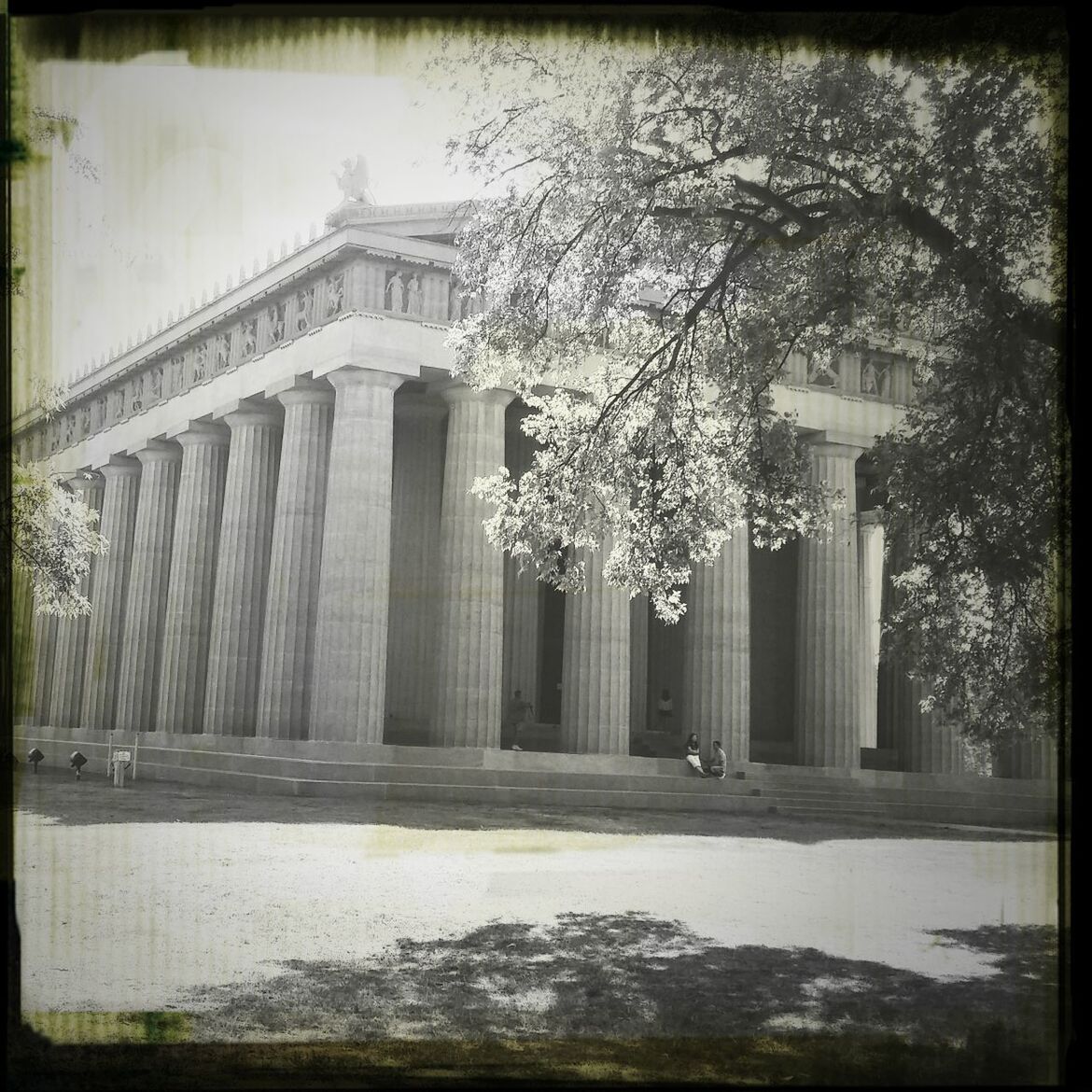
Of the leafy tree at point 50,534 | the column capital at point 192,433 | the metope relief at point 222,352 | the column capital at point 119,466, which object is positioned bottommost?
the leafy tree at point 50,534

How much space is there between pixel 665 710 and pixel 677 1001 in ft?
10.3

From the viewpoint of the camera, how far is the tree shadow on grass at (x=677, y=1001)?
838cm

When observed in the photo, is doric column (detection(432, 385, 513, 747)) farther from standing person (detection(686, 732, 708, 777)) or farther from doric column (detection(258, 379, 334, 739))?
standing person (detection(686, 732, 708, 777))

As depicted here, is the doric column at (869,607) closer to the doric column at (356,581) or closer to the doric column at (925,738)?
the doric column at (925,738)

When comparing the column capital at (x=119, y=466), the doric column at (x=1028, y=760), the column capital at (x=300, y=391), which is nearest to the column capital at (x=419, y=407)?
the column capital at (x=300, y=391)

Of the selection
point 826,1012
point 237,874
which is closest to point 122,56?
point 237,874

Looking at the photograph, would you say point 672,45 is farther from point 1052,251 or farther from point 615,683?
point 615,683

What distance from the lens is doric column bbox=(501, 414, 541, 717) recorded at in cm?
994

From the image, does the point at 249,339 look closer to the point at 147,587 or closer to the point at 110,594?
the point at 147,587

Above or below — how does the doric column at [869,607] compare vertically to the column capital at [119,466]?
below

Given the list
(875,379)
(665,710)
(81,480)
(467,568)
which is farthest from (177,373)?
(875,379)

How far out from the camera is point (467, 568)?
9.90 metres

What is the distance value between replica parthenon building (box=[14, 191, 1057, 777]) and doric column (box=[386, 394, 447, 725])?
3cm

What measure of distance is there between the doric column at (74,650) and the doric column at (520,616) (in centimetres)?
329
